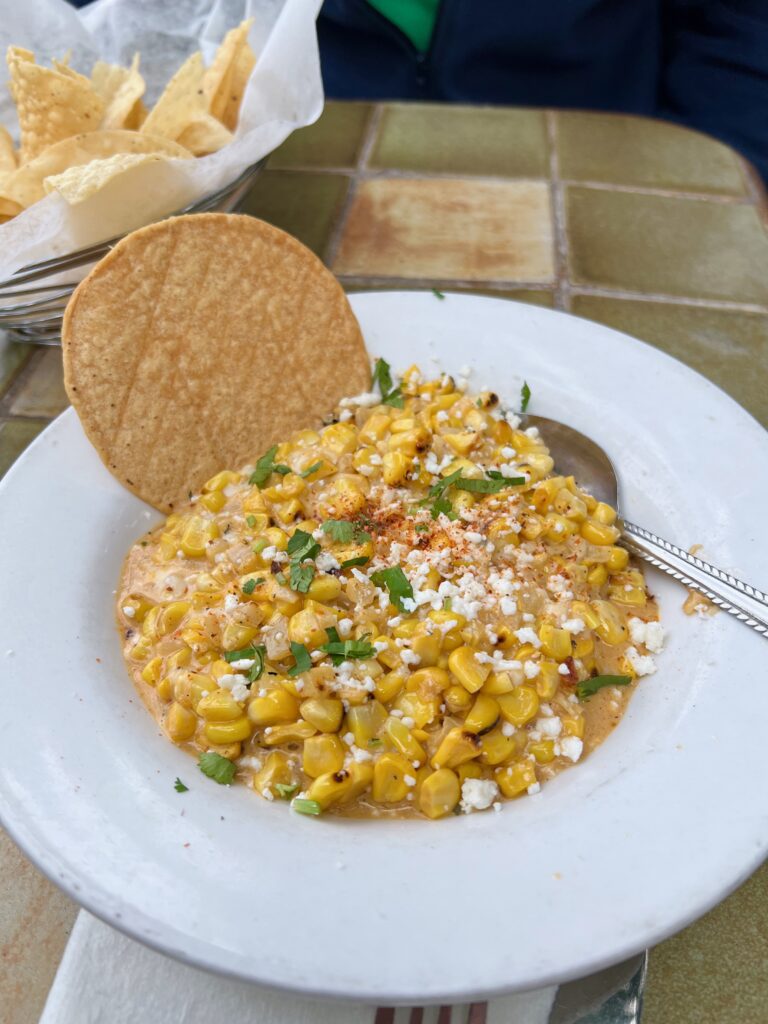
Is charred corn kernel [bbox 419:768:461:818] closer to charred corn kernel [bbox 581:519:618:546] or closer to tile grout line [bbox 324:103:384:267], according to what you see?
charred corn kernel [bbox 581:519:618:546]

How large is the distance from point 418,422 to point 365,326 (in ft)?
1.54

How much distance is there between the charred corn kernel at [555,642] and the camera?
1.76 metres

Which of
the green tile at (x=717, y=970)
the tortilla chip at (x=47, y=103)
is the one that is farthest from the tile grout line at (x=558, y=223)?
the green tile at (x=717, y=970)

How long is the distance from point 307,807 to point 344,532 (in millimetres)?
653

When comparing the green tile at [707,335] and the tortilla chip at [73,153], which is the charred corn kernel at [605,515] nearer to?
the green tile at [707,335]

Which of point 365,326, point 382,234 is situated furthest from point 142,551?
point 382,234

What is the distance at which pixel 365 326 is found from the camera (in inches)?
99.7

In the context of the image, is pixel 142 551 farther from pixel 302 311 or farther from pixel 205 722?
pixel 302 311

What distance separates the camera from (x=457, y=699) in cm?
167

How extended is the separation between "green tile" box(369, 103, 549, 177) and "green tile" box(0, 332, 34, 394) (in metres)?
1.75

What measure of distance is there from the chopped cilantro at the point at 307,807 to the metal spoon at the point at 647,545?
37.1 inches

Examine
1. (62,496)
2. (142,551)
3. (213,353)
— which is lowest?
(142,551)

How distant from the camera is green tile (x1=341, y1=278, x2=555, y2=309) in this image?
2976 mm

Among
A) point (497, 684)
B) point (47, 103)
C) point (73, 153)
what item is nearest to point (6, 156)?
point (47, 103)
